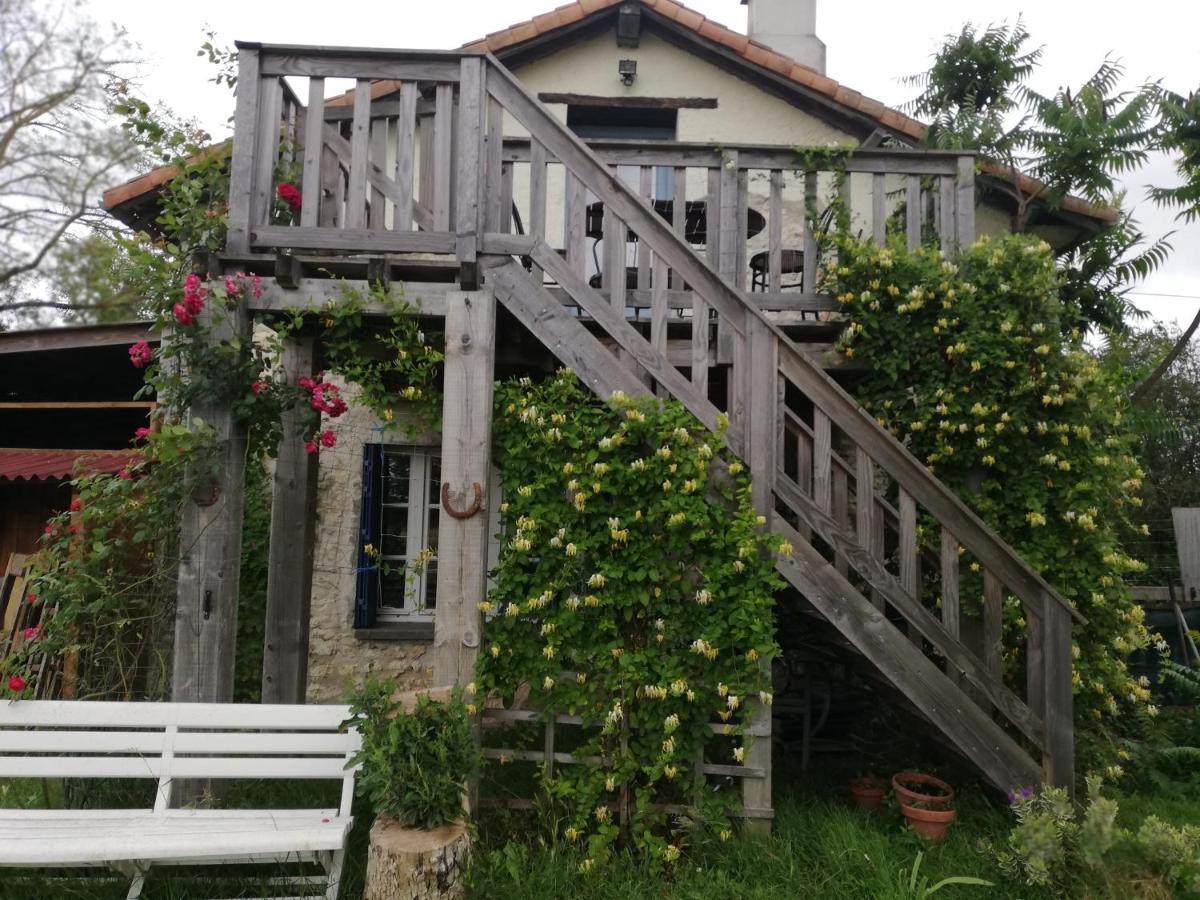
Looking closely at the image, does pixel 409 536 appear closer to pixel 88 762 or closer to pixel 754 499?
pixel 88 762

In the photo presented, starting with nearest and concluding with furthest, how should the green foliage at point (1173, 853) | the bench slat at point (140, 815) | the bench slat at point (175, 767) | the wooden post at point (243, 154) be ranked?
the green foliage at point (1173, 853), the bench slat at point (140, 815), the bench slat at point (175, 767), the wooden post at point (243, 154)

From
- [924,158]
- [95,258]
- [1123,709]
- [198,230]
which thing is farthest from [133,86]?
[95,258]

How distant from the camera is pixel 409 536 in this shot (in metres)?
6.09

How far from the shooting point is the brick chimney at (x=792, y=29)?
7695mm

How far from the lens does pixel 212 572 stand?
339 centimetres

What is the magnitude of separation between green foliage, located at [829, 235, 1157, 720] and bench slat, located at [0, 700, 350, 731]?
3192mm

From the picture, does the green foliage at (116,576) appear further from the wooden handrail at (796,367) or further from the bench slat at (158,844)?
the wooden handrail at (796,367)

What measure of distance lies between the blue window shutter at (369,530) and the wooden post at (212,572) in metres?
2.34

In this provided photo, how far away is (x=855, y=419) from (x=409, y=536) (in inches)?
158

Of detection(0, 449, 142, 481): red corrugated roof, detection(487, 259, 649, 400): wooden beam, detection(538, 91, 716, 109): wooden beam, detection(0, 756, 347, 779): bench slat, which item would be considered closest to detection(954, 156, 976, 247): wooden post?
detection(487, 259, 649, 400): wooden beam

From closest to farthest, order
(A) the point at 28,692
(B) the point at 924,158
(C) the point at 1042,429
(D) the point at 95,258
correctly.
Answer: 1. (A) the point at 28,692
2. (C) the point at 1042,429
3. (B) the point at 924,158
4. (D) the point at 95,258

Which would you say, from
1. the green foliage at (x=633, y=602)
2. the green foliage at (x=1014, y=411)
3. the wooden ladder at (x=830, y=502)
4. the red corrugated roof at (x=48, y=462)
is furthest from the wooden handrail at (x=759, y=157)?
the red corrugated roof at (x=48, y=462)

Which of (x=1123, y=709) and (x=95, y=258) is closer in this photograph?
(x=1123, y=709)

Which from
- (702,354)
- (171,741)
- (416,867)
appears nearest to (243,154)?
(702,354)
